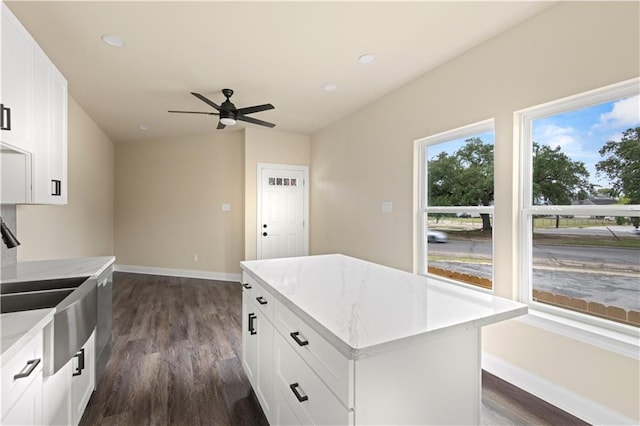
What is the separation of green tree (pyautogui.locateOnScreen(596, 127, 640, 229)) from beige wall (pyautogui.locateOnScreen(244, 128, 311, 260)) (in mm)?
4429

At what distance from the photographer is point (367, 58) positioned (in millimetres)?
2844

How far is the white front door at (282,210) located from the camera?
5441 mm

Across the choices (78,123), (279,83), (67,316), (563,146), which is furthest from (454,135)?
(78,123)

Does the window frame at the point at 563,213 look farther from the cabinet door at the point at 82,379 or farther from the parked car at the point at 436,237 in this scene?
the cabinet door at the point at 82,379

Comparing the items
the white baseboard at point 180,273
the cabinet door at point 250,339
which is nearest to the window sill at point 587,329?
the cabinet door at point 250,339

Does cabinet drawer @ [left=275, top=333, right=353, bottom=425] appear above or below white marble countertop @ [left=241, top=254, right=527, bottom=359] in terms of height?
below

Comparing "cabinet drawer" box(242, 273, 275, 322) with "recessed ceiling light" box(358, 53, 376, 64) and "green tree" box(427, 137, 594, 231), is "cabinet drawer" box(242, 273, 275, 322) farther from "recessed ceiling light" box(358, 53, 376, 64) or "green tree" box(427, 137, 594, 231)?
"recessed ceiling light" box(358, 53, 376, 64)

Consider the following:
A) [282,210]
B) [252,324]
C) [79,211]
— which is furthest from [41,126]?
[282,210]

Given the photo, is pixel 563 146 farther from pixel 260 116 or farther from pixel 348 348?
pixel 260 116

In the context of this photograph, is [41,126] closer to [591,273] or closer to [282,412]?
[282,412]

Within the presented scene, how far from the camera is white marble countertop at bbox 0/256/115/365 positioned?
1001mm

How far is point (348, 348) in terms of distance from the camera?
2.93ft

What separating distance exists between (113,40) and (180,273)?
436cm

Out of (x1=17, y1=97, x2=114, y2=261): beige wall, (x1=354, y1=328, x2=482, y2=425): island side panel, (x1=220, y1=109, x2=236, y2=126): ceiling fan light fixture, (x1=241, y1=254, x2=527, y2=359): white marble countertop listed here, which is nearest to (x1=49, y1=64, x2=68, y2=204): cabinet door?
(x1=17, y1=97, x2=114, y2=261): beige wall
